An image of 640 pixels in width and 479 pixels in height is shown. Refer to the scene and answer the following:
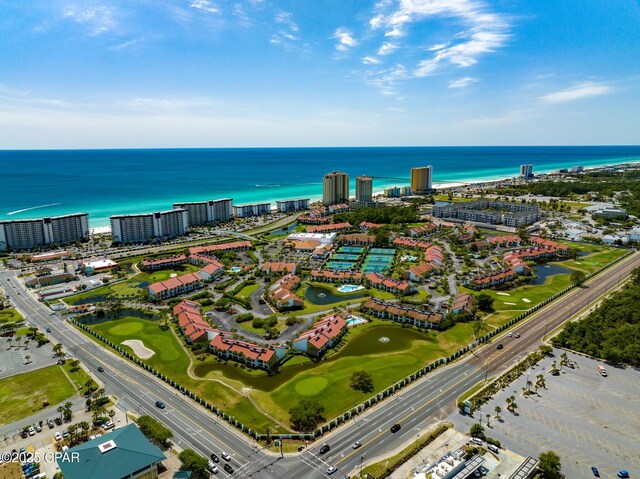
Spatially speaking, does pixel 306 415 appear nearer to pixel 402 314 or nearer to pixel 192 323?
pixel 192 323

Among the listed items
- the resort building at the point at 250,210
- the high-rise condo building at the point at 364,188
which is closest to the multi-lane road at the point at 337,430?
the resort building at the point at 250,210

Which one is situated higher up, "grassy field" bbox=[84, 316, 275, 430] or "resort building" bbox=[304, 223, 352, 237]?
"resort building" bbox=[304, 223, 352, 237]

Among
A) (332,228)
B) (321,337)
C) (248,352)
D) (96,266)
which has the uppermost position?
(332,228)

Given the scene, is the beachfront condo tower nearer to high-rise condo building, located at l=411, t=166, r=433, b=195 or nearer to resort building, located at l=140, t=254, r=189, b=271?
high-rise condo building, located at l=411, t=166, r=433, b=195

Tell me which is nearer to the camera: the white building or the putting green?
the putting green

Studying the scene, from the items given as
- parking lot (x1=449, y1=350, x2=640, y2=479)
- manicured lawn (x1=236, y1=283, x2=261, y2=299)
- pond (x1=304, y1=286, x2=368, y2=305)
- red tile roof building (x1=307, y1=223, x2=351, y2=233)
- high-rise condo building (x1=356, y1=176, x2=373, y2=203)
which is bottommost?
parking lot (x1=449, y1=350, x2=640, y2=479)

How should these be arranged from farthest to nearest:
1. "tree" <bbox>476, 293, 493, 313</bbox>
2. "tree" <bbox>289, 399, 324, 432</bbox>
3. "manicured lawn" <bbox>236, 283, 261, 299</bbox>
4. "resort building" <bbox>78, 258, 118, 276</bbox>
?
"resort building" <bbox>78, 258, 118, 276</bbox> < "manicured lawn" <bbox>236, 283, 261, 299</bbox> < "tree" <bbox>476, 293, 493, 313</bbox> < "tree" <bbox>289, 399, 324, 432</bbox>

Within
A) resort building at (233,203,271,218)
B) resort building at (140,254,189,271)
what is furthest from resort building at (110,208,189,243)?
resort building at (233,203,271,218)

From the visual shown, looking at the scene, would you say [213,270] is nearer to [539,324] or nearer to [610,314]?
[539,324]

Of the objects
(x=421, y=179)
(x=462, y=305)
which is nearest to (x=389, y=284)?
(x=462, y=305)
